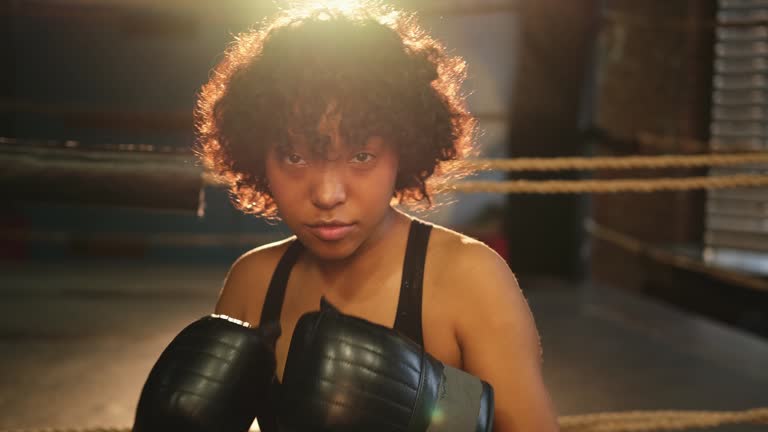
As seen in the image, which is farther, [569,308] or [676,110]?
[676,110]

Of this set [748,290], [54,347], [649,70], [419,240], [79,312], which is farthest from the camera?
[649,70]

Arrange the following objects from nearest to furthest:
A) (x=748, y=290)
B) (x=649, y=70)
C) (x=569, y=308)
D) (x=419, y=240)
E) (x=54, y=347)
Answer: (x=419, y=240) → (x=54, y=347) → (x=569, y=308) → (x=748, y=290) → (x=649, y=70)

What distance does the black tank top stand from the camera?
80 cm

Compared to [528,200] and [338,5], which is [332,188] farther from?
[528,200]

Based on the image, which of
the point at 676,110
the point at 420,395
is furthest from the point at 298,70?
the point at 676,110

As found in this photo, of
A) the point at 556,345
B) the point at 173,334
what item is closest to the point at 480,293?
the point at 556,345

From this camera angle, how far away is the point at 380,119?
73 centimetres

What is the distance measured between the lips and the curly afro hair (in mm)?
90

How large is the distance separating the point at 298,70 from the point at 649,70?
3.12 m

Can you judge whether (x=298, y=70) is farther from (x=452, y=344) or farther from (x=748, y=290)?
(x=748, y=290)

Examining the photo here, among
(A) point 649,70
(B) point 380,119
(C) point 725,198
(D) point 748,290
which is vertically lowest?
(D) point 748,290

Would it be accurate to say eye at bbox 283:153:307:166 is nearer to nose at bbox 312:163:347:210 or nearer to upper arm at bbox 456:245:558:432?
nose at bbox 312:163:347:210

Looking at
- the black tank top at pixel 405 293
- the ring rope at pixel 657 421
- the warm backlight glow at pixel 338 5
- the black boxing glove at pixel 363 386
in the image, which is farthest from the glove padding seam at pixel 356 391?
the ring rope at pixel 657 421

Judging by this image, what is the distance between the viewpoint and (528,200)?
3047 millimetres
